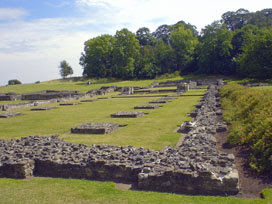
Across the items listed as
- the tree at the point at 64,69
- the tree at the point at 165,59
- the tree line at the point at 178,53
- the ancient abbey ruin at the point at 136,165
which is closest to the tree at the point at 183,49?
the tree line at the point at 178,53

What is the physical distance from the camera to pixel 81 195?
19.7ft

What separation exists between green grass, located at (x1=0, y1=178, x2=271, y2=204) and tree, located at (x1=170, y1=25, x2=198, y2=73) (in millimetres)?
61378

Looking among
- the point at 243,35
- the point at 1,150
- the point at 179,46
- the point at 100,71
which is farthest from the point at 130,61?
the point at 1,150

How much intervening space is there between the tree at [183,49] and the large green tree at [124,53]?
10279mm

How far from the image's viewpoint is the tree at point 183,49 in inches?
2598

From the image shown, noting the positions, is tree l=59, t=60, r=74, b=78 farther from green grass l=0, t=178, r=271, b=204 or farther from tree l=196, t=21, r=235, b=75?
green grass l=0, t=178, r=271, b=204

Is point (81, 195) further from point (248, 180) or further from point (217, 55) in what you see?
point (217, 55)

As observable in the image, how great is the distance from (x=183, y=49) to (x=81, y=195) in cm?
6498

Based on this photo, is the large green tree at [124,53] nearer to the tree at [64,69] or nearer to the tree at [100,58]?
the tree at [100,58]

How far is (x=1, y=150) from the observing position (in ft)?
29.7

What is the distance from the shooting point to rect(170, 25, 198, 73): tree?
66000mm

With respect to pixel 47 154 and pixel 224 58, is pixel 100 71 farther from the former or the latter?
pixel 47 154

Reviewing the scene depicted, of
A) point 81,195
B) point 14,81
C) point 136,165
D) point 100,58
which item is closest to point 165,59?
point 100,58

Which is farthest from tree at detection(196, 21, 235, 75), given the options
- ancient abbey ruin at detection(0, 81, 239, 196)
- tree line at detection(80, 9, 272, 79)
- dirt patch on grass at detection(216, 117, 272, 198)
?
dirt patch on grass at detection(216, 117, 272, 198)
